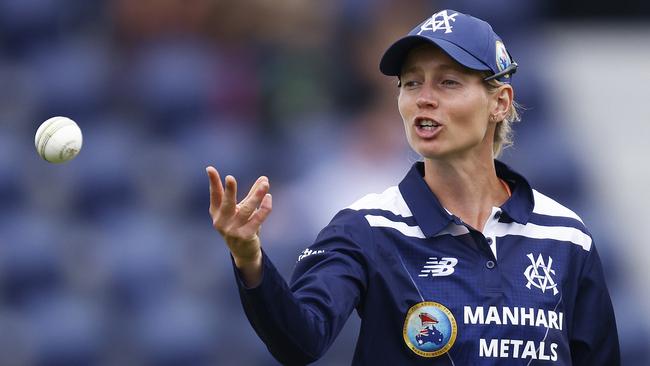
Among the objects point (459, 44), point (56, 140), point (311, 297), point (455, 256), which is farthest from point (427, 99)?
point (56, 140)

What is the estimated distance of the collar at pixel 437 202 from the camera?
12.7ft

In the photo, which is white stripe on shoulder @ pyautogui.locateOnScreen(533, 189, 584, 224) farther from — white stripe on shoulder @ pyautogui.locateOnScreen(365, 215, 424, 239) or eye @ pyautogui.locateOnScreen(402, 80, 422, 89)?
eye @ pyautogui.locateOnScreen(402, 80, 422, 89)

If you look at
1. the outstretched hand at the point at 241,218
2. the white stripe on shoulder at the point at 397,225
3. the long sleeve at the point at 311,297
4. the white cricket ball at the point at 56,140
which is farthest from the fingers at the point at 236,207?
the white cricket ball at the point at 56,140

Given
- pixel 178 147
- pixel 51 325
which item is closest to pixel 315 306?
pixel 51 325

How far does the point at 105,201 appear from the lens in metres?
7.80

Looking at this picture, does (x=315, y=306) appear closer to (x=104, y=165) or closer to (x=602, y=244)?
(x=104, y=165)

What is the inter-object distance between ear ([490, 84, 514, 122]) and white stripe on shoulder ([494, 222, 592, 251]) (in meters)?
0.34

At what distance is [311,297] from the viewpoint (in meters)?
3.55

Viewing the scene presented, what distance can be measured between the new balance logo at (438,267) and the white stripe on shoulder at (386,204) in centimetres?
18

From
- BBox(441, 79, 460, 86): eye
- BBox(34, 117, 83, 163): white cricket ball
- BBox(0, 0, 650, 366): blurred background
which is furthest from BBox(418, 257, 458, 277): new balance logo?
BBox(0, 0, 650, 366): blurred background

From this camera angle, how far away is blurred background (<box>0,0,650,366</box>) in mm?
7535

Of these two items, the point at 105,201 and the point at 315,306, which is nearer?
the point at 315,306

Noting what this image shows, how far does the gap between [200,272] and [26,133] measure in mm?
1408

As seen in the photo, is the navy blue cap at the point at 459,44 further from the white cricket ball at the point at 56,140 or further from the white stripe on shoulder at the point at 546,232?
the white cricket ball at the point at 56,140
